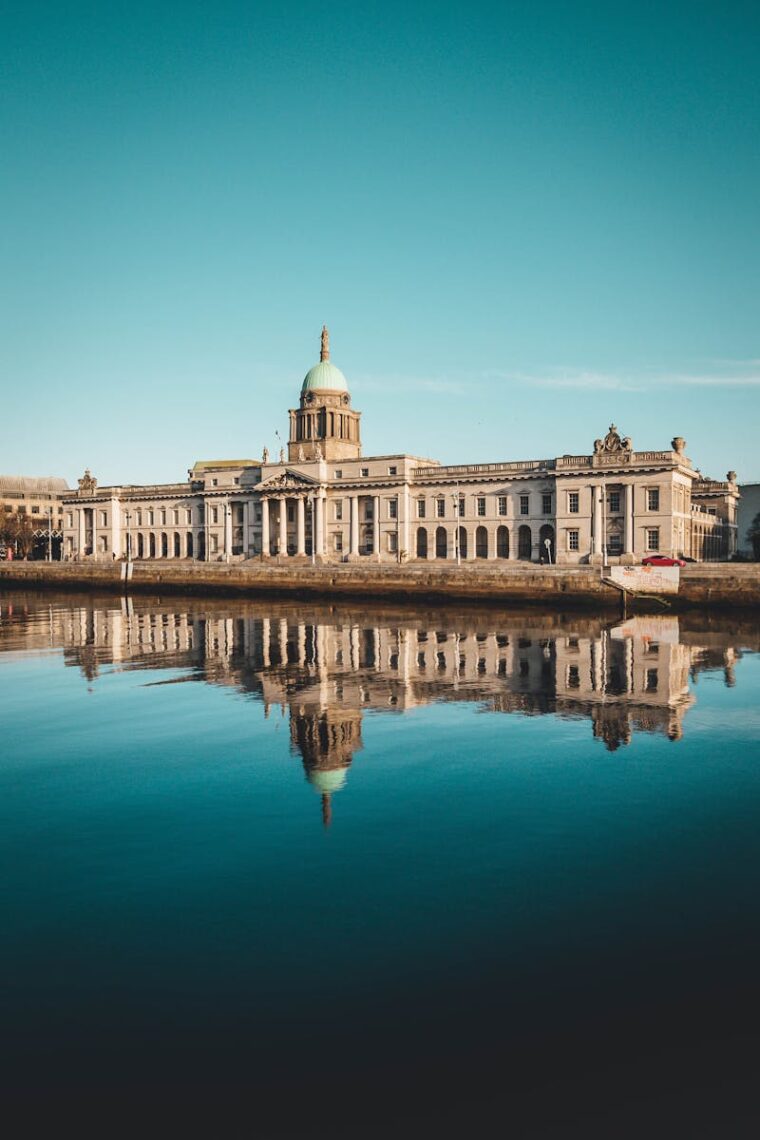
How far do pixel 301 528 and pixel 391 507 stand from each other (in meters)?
11.0

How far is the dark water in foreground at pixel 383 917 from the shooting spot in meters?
7.80

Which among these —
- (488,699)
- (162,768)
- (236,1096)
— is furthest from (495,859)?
(488,699)

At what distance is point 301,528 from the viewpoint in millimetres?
99188

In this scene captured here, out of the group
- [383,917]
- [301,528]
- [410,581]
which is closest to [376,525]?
[301,528]

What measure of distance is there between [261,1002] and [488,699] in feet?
57.4

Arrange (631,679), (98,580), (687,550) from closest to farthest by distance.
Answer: (631,679) < (687,550) < (98,580)

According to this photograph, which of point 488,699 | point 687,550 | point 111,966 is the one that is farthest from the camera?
point 687,550

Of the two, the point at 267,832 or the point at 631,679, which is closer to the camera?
the point at 267,832

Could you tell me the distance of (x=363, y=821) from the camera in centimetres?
1477

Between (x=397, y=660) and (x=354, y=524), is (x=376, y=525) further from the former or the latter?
(x=397, y=660)

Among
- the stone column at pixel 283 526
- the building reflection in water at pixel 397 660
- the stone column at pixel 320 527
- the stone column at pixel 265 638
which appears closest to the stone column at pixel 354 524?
the stone column at pixel 320 527

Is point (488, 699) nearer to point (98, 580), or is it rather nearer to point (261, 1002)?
point (261, 1002)

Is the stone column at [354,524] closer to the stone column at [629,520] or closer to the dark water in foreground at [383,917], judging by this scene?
the stone column at [629,520]

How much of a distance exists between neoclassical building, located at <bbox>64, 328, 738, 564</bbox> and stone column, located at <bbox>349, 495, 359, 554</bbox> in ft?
0.48
